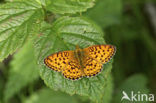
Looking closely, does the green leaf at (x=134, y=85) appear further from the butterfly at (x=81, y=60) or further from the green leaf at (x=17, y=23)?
the green leaf at (x=17, y=23)

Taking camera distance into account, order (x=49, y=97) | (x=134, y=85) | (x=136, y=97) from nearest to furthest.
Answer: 1. (x=136, y=97)
2. (x=49, y=97)
3. (x=134, y=85)

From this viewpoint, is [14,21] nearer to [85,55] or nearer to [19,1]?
[19,1]

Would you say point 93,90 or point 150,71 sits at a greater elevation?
point 93,90

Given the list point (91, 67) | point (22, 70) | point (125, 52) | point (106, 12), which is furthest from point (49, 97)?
point (91, 67)

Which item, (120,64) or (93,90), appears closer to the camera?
(93,90)

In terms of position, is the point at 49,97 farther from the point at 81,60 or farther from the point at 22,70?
the point at 81,60

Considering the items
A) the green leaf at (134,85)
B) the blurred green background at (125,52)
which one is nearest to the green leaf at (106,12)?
the blurred green background at (125,52)

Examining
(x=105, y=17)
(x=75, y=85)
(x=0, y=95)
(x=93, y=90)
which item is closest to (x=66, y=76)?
(x=75, y=85)

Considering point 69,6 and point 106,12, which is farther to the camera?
point 106,12
